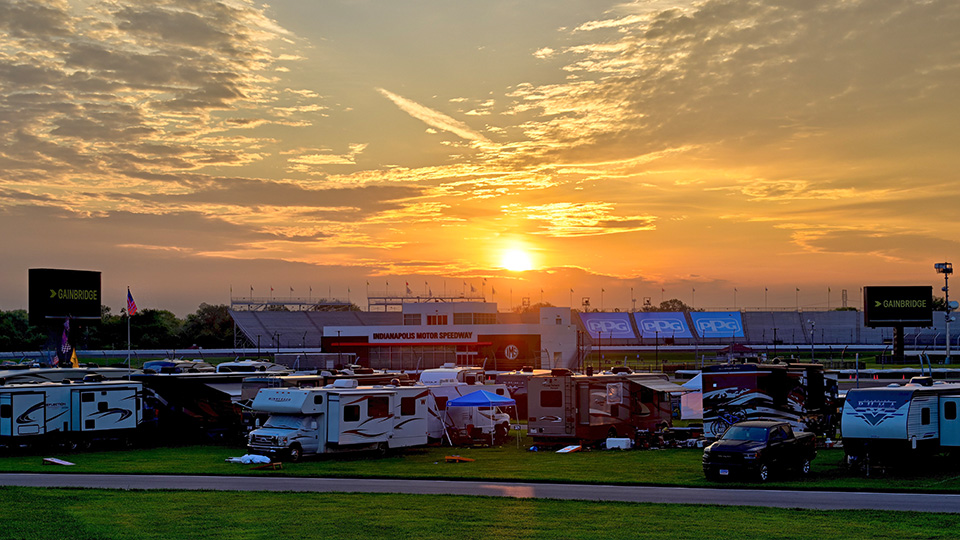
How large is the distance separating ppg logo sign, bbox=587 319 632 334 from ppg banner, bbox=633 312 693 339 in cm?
299

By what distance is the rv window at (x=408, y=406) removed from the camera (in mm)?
36688

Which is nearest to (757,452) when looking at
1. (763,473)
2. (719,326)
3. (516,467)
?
(763,473)

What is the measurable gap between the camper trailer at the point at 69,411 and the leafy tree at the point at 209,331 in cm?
10405

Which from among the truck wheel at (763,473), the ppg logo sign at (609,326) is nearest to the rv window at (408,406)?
the truck wheel at (763,473)

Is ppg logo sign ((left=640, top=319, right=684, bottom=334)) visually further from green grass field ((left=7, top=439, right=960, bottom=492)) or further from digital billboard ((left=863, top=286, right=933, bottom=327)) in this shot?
green grass field ((left=7, top=439, right=960, bottom=492))

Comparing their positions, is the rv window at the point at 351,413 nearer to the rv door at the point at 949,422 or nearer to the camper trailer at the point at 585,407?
the camper trailer at the point at 585,407

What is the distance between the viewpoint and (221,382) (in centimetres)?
4338

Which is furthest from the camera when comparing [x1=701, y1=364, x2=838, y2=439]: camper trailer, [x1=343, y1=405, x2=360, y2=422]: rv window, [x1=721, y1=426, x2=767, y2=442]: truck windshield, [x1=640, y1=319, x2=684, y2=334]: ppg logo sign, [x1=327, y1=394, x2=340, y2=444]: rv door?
[x1=640, y1=319, x2=684, y2=334]: ppg logo sign

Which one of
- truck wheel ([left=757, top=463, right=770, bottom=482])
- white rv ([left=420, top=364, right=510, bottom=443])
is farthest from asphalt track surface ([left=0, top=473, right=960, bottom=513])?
white rv ([left=420, top=364, right=510, bottom=443])

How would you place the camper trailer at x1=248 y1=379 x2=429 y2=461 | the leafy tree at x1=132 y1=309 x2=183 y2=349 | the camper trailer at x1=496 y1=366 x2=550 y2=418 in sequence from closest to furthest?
1. the camper trailer at x1=248 y1=379 x2=429 y2=461
2. the camper trailer at x1=496 y1=366 x2=550 y2=418
3. the leafy tree at x1=132 y1=309 x2=183 y2=349

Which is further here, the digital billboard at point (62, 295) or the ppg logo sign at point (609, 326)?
the ppg logo sign at point (609, 326)

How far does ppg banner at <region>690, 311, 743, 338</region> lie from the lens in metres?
143

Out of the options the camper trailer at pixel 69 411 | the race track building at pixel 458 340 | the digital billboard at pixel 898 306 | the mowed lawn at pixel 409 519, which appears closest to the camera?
the mowed lawn at pixel 409 519

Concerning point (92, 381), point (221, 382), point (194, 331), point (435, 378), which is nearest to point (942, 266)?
point (435, 378)
